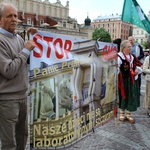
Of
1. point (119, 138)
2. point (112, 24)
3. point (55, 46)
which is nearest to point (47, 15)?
point (119, 138)

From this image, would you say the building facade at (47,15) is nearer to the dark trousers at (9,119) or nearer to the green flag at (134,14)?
the green flag at (134,14)

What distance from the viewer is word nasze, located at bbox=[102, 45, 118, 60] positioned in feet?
11.0

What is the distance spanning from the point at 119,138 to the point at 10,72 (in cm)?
244

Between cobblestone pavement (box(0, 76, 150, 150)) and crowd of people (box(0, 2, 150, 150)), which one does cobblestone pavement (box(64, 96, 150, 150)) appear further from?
crowd of people (box(0, 2, 150, 150))

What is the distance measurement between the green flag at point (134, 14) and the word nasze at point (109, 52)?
1.49 metres

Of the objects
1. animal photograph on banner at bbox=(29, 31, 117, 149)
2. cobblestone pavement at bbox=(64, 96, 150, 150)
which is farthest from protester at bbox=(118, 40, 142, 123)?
animal photograph on banner at bbox=(29, 31, 117, 149)

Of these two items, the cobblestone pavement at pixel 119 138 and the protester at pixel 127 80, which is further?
the protester at pixel 127 80

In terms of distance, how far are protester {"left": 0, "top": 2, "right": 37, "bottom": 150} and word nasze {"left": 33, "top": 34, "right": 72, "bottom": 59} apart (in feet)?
0.37

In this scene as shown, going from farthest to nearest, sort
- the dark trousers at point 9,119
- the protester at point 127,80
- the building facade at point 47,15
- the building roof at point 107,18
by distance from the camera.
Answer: the building roof at point 107,18, the building facade at point 47,15, the protester at point 127,80, the dark trousers at point 9,119

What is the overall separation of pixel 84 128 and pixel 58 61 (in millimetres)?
968

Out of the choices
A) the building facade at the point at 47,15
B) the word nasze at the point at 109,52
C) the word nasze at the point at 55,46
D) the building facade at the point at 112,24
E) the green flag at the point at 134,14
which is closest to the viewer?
the word nasze at the point at 55,46

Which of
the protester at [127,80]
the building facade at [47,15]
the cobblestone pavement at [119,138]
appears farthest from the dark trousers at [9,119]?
the building facade at [47,15]

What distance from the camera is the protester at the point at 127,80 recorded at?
463 cm

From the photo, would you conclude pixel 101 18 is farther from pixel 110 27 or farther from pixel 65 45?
pixel 65 45
